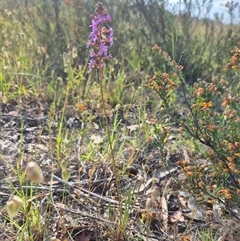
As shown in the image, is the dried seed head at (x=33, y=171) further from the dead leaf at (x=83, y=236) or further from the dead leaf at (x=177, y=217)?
the dead leaf at (x=177, y=217)

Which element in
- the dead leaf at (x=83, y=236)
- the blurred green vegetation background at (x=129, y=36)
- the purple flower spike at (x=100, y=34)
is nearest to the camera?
the purple flower spike at (x=100, y=34)

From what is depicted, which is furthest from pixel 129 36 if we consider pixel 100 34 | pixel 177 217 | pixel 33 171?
pixel 33 171

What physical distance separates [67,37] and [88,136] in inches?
71.8

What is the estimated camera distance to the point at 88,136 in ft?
7.74

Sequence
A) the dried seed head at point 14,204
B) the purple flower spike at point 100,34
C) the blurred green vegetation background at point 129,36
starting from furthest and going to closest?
the blurred green vegetation background at point 129,36, the purple flower spike at point 100,34, the dried seed head at point 14,204

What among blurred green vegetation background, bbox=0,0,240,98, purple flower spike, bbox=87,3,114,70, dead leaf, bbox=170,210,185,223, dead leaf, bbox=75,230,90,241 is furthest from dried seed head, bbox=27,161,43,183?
blurred green vegetation background, bbox=0,0,240,98

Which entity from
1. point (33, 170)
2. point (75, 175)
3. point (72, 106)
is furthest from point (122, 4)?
point (33, 170)

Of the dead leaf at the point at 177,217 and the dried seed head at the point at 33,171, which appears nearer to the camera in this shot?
the dried seed head at the point at 33,171

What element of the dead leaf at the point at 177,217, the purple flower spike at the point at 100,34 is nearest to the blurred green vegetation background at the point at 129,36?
the dead leaf at the point at 177,217

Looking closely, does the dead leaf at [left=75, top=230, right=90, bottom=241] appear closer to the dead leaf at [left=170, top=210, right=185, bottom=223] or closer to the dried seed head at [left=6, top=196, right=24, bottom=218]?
the dead leaf at [left=170, top=210, right=185, bottom=223]

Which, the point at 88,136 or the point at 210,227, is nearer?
the point at 210,227

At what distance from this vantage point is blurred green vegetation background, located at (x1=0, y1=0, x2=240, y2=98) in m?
3.68

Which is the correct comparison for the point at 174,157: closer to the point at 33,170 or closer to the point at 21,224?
the point at 21,224

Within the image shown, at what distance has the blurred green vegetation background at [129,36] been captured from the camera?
3.68 m
